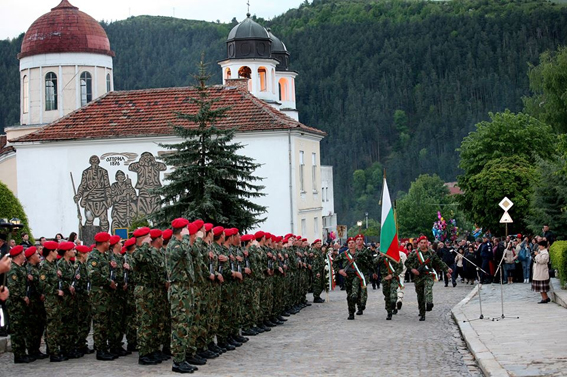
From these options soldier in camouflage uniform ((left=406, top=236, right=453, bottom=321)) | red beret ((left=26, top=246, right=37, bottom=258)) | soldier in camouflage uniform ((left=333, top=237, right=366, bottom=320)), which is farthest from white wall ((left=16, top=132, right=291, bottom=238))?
red beret ((left=26, top=246, right=37, bottom=258))

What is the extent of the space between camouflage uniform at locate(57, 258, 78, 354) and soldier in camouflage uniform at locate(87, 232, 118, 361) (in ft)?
1.55

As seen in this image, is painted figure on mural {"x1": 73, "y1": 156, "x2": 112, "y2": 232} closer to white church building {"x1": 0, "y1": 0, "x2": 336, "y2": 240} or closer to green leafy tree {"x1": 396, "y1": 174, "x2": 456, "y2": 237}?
white church building {"x1": 0, "y1": 0, "x2": 336, "y2": 240}

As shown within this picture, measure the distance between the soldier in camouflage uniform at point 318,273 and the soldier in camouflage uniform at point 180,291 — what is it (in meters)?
14.9

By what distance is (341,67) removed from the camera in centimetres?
19362

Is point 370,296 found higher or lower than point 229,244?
lower

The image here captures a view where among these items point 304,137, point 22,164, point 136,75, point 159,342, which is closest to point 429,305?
point 159,342

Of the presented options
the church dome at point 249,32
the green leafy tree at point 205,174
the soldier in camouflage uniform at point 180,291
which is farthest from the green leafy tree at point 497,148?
the church dome at point 249,32

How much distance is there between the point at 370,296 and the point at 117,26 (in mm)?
154233

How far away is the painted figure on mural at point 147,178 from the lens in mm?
44625

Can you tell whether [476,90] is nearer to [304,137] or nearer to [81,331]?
[304,137]

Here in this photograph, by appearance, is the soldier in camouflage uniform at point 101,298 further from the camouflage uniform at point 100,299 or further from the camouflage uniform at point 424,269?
the camouflage uniform at point 424,269

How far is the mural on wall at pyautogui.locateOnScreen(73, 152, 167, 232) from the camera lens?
44.8m

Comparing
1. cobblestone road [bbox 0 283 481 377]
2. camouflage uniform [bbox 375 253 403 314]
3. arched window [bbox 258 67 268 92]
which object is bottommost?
cobblestone road [bbox 0 283 481 377]

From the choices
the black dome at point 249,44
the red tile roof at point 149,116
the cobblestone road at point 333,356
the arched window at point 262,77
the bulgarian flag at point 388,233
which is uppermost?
the black dome at point 249,44
